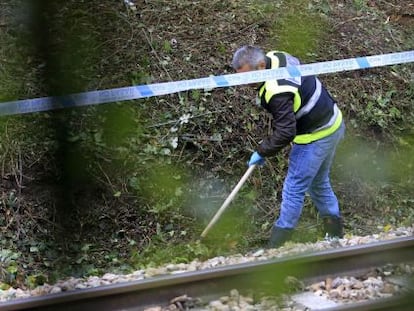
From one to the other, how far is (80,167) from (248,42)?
7.11 meters

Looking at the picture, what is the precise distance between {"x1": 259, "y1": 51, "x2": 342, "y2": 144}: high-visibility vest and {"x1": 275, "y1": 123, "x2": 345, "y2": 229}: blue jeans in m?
0.06

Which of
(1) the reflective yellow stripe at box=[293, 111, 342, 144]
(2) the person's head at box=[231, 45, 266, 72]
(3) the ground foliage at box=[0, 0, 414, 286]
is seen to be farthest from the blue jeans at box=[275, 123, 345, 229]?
(2) the person's head at box=[231, 45, 266, 72]

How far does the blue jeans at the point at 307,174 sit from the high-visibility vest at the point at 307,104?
2.4 inches

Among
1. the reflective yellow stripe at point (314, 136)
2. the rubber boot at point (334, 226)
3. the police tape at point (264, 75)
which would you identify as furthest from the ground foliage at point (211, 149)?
the reflective yellow stripe at point (314, 136)

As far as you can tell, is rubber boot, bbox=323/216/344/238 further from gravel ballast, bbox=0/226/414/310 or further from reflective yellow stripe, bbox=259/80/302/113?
reflective yellow stripe, bbox=259/80/302/113

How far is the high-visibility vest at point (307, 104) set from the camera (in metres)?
4.58

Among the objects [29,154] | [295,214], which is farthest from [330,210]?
[29,154]

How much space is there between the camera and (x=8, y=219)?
20.4 feet

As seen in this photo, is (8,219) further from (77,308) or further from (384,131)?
(77,308)

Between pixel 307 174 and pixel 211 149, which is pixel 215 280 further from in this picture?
pixel 211 149

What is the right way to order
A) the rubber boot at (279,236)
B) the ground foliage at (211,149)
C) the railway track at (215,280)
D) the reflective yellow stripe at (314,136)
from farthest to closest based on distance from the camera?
the ground foliage at (211,149) < the rubber boot at (279,236) < the reflective yellow stripe at (314,136) < the railway track at (215,280)

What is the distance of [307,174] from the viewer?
495cm

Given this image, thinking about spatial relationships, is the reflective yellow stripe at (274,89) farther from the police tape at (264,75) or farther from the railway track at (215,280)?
the railway track at (215,280)

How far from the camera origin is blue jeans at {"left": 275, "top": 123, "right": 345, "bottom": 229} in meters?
4.90
